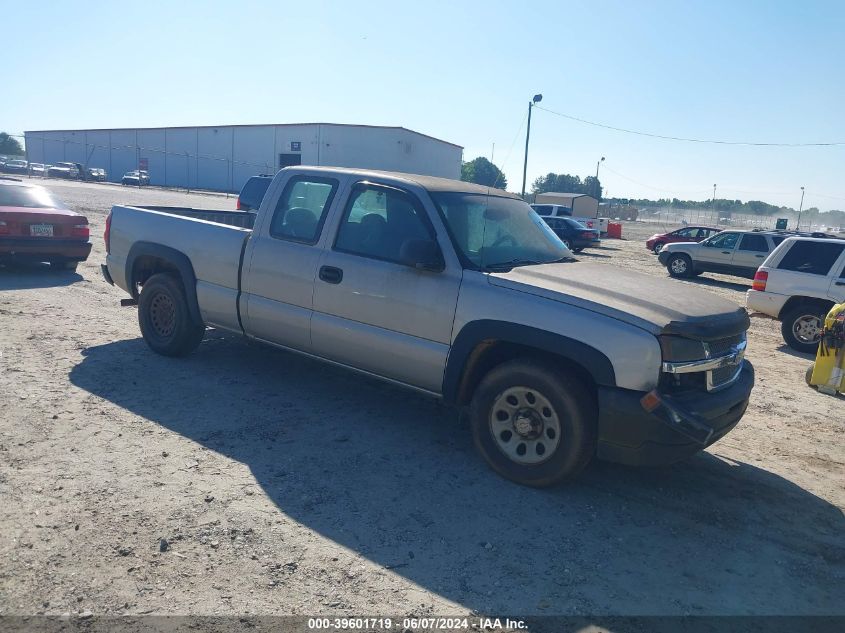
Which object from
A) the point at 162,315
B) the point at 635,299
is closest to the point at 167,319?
the point at 162,315

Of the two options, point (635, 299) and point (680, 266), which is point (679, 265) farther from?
point (635, 299)

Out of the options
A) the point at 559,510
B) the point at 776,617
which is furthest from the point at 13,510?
the point at 776,617

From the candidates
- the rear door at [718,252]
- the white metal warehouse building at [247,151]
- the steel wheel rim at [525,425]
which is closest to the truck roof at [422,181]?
the steel wheel rim at [525,425]

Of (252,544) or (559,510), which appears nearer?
(252,544)

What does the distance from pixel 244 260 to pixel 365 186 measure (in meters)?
1.33

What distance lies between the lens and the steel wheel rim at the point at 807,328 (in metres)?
9.87

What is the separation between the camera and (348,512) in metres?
3.87

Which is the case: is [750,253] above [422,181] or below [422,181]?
below

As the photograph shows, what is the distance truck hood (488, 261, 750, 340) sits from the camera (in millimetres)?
4000

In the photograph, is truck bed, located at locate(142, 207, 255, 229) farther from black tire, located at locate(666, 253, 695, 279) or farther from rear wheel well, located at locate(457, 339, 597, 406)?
black tire, located at locate(666, 253, 695, 279)

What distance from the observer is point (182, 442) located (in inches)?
183

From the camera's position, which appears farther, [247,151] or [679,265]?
[247,151]

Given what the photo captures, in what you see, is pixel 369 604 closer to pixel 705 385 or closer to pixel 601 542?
pixel 601 542

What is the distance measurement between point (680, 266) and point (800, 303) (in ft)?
33.7
